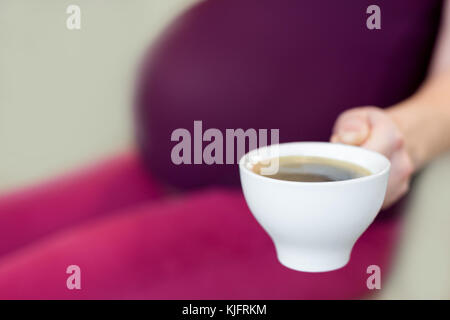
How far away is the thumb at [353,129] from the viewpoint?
1.06 feet

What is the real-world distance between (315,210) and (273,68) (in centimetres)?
26

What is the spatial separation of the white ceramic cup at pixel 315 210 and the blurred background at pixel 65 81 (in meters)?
0.33

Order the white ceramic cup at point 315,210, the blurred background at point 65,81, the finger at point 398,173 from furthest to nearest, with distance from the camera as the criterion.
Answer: the blurred background at point 65,81
the finger at point 398,173
the white ceramic cup at point 315,210

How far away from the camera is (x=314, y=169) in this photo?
29cm

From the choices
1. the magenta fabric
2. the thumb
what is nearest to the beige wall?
the magenta fabric

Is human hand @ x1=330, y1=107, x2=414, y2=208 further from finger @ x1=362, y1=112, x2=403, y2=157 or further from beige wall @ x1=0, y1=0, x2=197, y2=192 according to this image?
beige wall @ x1=0, y1=0, x2=197, y2=192

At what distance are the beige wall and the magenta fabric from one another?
18 centimetres

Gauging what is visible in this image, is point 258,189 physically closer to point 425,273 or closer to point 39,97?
point 425,273

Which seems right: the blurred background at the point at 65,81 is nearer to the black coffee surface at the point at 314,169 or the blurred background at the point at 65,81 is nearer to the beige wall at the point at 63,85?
the beige wall at the point at 63,85

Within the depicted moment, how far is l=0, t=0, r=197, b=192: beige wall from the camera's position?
22.5 inches

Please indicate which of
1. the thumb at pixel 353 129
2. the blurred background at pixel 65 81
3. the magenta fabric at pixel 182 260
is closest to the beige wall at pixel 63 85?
the blurred background at pixel 65 81

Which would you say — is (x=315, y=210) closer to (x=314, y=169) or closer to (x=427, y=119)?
(x=314, y=169)

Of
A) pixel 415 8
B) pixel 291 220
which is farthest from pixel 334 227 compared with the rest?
pixel 415 8

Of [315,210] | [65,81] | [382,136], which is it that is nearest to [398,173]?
[382,136]
